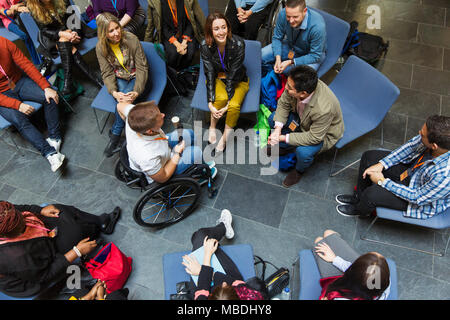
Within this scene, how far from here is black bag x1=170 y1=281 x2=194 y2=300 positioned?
187 cm

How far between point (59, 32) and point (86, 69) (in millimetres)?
427

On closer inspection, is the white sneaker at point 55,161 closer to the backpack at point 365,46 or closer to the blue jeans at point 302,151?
the blue jeans at point 302,151

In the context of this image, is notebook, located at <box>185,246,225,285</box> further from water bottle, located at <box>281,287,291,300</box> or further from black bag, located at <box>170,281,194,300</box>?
water bottle, located at <box>281,287,291,300</box>

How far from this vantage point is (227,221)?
260 centimetres

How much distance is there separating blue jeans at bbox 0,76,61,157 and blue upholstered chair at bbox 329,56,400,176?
271 cm

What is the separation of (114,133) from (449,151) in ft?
8.96

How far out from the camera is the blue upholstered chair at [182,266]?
199cm

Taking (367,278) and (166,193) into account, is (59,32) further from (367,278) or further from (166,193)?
(367,278)

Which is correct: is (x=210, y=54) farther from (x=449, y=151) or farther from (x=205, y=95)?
(x=449, y=151)

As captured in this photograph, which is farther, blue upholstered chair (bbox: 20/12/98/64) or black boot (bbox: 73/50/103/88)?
black boot (bbox: 73/50/103/88)

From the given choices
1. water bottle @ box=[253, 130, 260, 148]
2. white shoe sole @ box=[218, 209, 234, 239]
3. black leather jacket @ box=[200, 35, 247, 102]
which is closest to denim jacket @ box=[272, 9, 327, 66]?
black leather jacket @ box=[200, 35, 247, 102]

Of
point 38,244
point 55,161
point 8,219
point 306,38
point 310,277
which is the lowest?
point 55,161

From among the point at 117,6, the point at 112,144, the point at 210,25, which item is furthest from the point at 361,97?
the point at 117,6

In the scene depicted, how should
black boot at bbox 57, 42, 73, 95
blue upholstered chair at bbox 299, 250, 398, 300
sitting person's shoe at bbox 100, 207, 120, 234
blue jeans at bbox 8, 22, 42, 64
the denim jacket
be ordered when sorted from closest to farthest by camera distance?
1. blue upholstered chair at bbox 299, 250, 398, 300
2. sitting person's shoe at bbox 100, 207, 120, 234
3. the denim jacket
4. black boot at bbox 57, 42, 73, 95
5. blue jeans at bbox 8, 22, 42, 64
